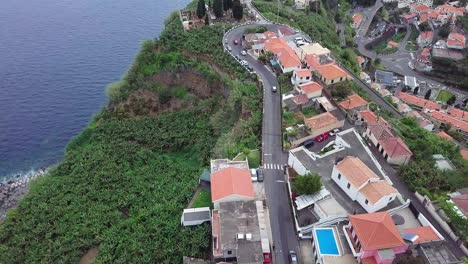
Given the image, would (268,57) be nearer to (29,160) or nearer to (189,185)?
(189,185)

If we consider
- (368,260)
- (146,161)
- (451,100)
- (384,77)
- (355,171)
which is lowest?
(451,100)

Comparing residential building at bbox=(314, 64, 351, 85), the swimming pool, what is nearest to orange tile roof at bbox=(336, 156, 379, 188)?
the swimming pool

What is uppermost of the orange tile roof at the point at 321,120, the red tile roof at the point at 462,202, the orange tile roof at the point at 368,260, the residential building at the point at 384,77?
the orange tile roof at the point at 321,120

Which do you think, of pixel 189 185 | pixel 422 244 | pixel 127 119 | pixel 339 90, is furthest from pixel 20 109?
pixel 422 244

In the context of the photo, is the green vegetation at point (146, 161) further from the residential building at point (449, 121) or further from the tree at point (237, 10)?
the residential building at point (449, 121)

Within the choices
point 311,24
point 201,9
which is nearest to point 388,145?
point 311,24

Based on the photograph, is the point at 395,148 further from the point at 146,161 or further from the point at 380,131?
the point at 146,161

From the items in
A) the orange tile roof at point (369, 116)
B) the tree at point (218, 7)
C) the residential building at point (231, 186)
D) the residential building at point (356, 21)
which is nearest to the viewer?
the residential building at point (231, 186)

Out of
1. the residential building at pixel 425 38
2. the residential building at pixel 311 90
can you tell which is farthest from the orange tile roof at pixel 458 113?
the residential building at pixel 311 90
